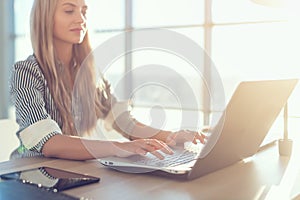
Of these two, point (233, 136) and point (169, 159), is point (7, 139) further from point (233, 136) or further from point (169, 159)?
point (233, 136)

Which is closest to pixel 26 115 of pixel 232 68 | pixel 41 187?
pixel 41 187

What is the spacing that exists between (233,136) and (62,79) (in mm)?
779

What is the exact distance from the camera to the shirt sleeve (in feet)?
4.03

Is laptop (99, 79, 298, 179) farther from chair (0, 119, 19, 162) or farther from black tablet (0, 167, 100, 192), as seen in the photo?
chair (0, 119, 19, 162)

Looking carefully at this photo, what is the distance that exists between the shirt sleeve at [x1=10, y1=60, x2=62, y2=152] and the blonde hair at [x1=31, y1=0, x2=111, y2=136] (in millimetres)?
60

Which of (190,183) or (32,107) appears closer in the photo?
(190,183)

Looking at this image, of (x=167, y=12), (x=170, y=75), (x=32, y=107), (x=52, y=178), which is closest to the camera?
(x=52, y=178)

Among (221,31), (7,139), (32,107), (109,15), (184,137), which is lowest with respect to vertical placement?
(7,139)

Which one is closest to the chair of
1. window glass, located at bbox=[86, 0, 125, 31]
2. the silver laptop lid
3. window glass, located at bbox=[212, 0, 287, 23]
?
window glass, located at bbox=[86, 0, 125, 31]

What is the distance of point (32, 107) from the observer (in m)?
1.28

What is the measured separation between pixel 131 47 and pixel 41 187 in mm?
3252

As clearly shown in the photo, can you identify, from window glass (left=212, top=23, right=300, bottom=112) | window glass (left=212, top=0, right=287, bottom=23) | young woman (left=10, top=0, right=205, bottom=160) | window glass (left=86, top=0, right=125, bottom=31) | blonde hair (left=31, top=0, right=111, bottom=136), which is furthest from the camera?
window glass (left=86, top=0, right=125, bottom=31)

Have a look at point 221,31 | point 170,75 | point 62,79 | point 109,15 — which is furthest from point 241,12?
point 62,79

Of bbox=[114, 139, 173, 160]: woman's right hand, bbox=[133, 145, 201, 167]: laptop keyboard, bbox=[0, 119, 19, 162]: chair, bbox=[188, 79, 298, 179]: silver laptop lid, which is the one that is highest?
bbox=[188, 79, 298, 179]: silver laptop lid
